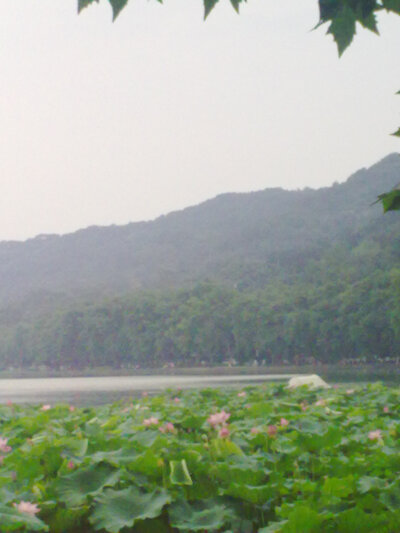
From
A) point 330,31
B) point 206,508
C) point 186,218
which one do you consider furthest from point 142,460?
point 186,218

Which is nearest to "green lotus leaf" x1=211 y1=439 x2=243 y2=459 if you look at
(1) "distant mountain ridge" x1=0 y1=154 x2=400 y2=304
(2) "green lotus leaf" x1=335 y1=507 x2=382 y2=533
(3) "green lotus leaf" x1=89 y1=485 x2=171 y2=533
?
(3) "green lotus leaf" x1=89 y1=485 x2=171 y2=533

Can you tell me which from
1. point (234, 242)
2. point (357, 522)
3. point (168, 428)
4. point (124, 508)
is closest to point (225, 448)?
point (168, 428)

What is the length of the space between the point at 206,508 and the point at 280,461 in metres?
0.73

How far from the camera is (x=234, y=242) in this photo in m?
174

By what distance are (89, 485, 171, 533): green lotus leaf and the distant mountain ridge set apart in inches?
4967

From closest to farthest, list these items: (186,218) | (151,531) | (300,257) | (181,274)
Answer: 1. (151,531)
2. (300,257)
3. (181,274)
4. (186,218)

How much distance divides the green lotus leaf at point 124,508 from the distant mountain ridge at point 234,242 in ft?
414

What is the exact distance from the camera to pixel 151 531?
3.17m

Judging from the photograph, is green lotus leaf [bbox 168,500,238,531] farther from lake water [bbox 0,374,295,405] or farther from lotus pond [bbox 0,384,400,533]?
lake water [bbox 0,374,295,405]

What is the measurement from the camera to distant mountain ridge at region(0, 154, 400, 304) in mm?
142375

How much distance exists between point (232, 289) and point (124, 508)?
118 meters

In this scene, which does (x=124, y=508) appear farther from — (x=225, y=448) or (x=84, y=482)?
(x=225, y=448)

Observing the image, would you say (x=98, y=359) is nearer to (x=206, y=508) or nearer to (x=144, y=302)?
(x=144, y=302)

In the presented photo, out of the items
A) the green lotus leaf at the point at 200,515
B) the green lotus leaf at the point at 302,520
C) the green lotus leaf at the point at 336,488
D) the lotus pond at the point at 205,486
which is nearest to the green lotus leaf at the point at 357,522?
the lotus pond at the point at 205,486
